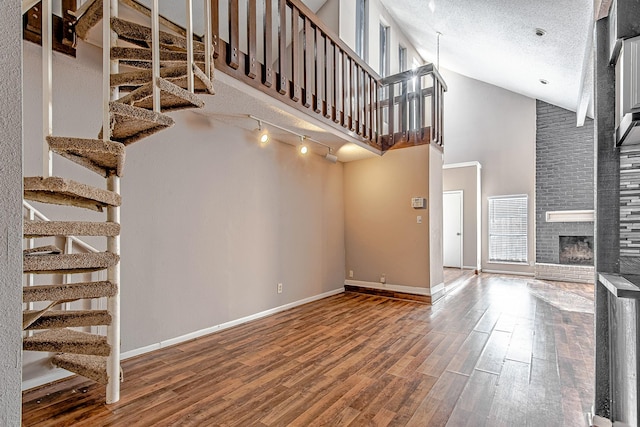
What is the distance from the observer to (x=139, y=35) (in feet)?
6.82

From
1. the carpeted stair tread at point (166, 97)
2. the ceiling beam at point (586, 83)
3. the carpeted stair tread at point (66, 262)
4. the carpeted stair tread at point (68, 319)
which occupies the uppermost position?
the ceiling beam at point (586, 83)

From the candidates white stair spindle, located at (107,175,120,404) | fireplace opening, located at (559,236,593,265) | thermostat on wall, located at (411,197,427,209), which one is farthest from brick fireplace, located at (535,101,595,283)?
white stair spindle, located at (107,175,120,404)

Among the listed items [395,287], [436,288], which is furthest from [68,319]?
[436,288]

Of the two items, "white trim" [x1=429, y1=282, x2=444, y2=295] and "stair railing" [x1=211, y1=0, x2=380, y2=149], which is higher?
"stair railing" [x1=211, y1=0, x2=380, y2=149]

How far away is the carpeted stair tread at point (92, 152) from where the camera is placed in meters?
1.59

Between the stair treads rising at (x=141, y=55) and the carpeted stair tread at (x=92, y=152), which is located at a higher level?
the stair treads rising at (x=141, y=55)

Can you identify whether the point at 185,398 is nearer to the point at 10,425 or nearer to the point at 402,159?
the point at 10,425

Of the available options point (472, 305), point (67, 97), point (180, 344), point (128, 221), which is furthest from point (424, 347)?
point (67, 97)

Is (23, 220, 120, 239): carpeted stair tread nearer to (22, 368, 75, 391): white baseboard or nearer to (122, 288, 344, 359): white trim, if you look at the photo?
(22, 368, 75, 391): white baseboard

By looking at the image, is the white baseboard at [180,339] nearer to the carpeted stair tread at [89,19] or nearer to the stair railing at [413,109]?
the carpeted stair tread at [89,19]

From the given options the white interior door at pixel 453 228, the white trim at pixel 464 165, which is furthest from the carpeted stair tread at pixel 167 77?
the white interior door at pixel 453 228

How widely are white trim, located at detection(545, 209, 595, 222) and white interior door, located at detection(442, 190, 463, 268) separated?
1.77m

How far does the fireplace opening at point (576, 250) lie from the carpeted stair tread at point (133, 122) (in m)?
7.49

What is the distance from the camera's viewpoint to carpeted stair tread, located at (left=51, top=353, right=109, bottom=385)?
2021 mm
